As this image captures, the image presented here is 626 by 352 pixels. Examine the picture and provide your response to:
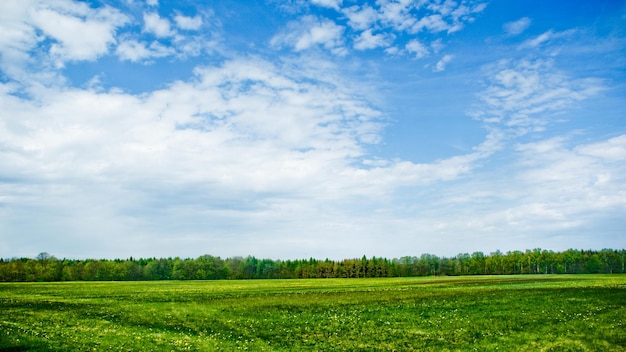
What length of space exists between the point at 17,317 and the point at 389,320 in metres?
31.9

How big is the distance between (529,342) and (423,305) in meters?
17.6

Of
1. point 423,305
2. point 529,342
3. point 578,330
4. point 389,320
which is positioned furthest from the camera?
point 423,305

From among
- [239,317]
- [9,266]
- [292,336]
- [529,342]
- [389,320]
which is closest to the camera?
[529,342]

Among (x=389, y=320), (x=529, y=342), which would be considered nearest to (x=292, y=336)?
(x=389, y=320)

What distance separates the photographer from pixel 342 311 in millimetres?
39938

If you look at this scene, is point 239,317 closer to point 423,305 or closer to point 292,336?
point 292,336

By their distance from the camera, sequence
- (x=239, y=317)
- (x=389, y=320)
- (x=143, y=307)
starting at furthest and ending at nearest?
(x=143, y=307) → (x=239, y=317) → (x=389, y=320)

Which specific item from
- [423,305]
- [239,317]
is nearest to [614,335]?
[423,305]

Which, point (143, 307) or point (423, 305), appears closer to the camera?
point (423, 305)

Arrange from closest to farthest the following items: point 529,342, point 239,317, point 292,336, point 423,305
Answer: point 529,342 < point 292,336 < point 239,317 < point 423,305

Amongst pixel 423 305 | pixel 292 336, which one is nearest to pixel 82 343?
pixel 292 336

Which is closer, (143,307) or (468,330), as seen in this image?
(468,330)

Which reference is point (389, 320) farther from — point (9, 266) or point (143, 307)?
point (9, 266)

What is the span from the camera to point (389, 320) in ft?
112
